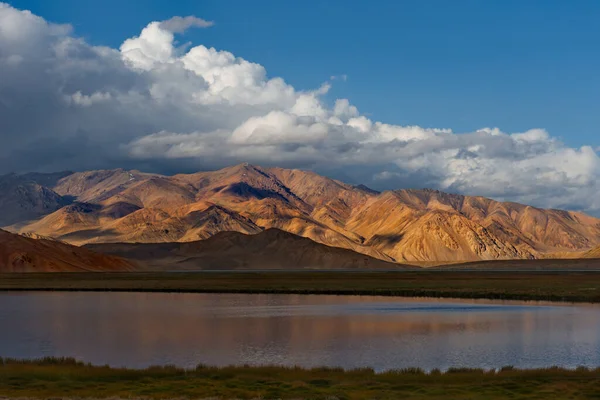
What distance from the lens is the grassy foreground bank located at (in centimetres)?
2494

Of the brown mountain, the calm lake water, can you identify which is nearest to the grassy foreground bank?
the calm lake water

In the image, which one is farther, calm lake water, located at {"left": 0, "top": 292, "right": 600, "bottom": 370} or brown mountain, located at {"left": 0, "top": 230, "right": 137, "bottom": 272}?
brown mountain, located at {"left": 0, "top": 230, "right": 137, "bottom": 272}

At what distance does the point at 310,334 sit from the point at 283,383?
17.0m

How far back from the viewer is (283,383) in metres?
27.4

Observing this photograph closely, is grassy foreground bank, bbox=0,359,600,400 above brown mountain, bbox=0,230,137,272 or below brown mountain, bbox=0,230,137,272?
below

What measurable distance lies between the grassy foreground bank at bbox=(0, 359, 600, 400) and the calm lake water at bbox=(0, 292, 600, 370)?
3.44 meters

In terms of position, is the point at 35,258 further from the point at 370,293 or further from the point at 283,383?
the point at 283,383

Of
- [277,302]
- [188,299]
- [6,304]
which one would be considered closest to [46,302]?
[6,304]

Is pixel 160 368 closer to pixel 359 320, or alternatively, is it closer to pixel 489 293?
pixel 359 320

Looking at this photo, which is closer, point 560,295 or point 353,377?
point 353,377

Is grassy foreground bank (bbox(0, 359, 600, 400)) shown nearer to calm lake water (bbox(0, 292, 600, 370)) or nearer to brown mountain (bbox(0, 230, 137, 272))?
calm lake water (bbox(0, 292, 600, 370))

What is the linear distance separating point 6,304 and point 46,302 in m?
4.08

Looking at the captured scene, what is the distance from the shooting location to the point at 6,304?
70.9 metres

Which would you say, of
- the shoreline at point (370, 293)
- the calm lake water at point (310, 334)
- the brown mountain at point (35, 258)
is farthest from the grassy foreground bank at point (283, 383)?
the brown mountain at point (35, 258)
